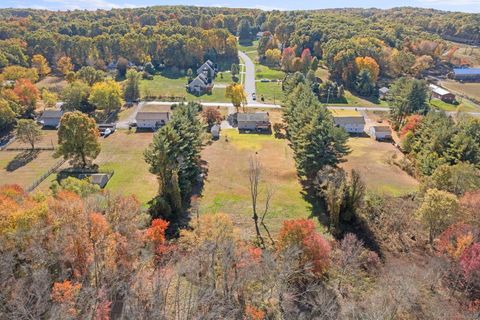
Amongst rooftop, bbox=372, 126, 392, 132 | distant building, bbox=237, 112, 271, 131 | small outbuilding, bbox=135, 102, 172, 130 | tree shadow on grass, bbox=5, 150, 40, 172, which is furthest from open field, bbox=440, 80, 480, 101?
tree shadow on grass, bbox=5, 150, 40, 172

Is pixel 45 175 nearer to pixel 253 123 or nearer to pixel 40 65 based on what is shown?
pixel 253 123

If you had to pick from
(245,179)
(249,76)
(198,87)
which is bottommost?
(245,179)

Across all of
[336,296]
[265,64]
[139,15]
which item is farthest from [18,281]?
[139,15]

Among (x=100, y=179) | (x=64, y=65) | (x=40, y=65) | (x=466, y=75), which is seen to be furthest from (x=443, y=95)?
(x=40, y=65)

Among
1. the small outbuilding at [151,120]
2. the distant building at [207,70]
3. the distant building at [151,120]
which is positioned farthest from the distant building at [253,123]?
the distant building at [207,70]

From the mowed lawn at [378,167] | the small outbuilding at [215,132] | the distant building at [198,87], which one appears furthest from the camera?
the distant building at [198,87]

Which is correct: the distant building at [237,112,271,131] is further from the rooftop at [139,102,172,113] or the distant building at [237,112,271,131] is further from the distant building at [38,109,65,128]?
the distant building at [38,109,65,128]

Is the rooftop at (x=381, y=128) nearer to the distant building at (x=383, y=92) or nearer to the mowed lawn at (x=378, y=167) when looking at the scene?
the mowed lawn at (x=378, y=167)
